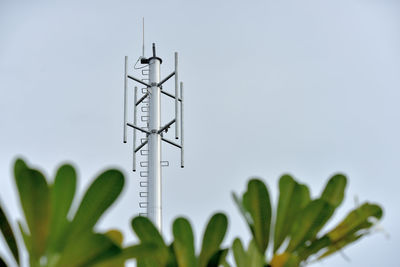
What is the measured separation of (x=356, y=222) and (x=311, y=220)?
0.16 ft

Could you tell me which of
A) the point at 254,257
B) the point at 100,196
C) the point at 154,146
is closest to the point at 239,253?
the point at 254,257

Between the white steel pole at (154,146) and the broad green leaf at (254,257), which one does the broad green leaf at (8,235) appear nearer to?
the broad green leaf at (254,257)

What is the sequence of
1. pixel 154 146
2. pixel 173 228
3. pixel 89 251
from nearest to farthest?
pixel 89 251, pixel 173 228, pixel 154 146

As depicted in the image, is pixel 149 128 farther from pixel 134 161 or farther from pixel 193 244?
pixel 193 244

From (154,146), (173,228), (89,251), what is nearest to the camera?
(89,251)

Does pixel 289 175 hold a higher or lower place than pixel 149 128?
lower

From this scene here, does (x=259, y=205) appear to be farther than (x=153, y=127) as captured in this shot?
No

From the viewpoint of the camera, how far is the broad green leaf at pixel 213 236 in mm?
479

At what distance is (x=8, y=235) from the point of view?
43cm

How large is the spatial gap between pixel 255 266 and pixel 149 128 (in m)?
9.44

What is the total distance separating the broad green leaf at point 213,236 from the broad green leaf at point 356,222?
0.31ft

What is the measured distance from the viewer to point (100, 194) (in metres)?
0.42

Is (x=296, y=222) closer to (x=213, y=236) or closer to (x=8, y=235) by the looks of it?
(x=213, y=236)

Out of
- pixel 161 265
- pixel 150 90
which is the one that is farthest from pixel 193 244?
pixel 150 90
